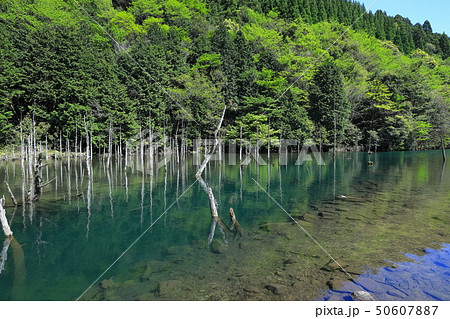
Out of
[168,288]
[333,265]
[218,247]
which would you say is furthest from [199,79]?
[168,288]

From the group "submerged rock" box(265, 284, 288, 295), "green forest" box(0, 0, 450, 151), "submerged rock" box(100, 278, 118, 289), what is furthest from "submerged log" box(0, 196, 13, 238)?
"green forest" box(0, 0, 450, 151)

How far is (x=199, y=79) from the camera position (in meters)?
40.5

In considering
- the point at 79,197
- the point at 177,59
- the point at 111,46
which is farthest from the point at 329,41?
the point at 79,197

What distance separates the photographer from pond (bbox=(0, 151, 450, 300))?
7000mm

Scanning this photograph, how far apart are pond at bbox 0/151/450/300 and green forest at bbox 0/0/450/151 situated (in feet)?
58.3

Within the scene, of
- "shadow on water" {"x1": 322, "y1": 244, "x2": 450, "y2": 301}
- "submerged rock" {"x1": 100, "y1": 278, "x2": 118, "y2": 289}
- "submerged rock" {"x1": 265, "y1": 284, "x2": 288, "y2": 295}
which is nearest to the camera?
"shadow on water" {"x1": 322, "y1": 244, "x2": 450, "y2": 301}

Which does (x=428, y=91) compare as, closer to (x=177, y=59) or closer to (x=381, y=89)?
(x=381, y=89)

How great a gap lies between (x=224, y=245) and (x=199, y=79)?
34.1m

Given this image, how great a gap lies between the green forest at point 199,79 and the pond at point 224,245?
700 inches

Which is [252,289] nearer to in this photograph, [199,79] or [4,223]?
[4,223]

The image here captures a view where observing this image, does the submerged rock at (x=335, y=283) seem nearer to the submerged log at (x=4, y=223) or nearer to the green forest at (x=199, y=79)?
the submerged log at (x=4, y=223)

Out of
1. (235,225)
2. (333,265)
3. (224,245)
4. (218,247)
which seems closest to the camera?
(333,265)

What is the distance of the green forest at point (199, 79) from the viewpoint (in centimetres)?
3338

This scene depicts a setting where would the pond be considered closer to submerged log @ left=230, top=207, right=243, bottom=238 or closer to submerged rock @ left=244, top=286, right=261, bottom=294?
submerged rock @ left=244, top=286, right=261, bottom=294
